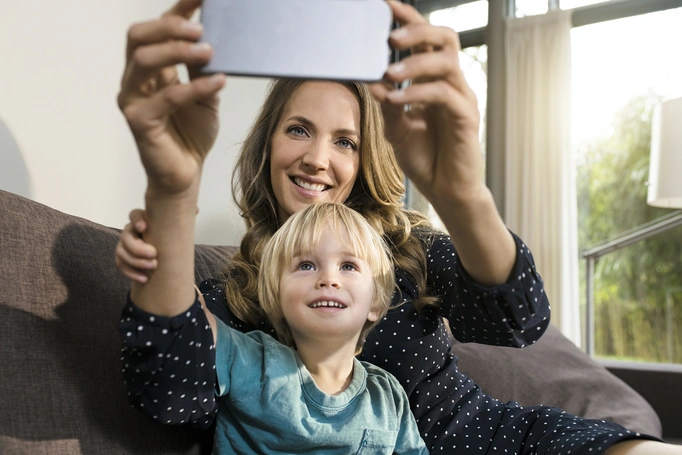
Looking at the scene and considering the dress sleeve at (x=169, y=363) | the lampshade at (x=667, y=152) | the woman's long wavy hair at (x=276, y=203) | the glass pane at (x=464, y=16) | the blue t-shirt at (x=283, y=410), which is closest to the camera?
the dress sleeve at (x=169, y=363)

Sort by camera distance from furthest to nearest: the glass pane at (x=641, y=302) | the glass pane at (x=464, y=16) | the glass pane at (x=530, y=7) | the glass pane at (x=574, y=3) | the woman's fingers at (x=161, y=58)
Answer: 1. the glass pane at (x=464, y=16)
2. the glass pane at (x=530, y=7)
3. the glass pane at (x=574, y=3)
4. the glass pane at (x=641, y=302)
5. the woman's fingers at (x=161, y=58)

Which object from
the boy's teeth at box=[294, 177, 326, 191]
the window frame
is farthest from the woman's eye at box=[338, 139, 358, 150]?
the window frame

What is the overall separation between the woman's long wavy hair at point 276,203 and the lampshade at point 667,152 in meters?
1.80

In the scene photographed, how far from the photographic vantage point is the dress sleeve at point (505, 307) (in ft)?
2.90

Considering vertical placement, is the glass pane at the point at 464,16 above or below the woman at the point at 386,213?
above

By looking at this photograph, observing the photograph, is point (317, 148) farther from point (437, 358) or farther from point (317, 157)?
point (437, 358)

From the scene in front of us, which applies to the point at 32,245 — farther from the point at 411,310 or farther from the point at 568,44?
the point at 568,44

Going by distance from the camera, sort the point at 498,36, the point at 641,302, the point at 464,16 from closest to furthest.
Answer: the point at 641,302 < the point at 498,36 < the point at 464,16

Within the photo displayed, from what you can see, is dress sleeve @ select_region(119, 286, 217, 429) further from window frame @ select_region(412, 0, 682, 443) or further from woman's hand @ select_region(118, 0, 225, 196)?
window frame @ select_region(412, 0, 682, 443)

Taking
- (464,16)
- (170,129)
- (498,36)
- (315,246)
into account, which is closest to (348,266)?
(315,246)

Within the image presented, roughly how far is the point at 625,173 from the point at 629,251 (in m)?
0.43

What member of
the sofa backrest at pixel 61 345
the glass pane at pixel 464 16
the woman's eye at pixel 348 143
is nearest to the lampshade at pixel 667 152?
the glass pane at pixel 464 16

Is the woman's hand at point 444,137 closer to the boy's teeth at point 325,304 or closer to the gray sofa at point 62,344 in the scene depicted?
the boy's teeth at point 325,304

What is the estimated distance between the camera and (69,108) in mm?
1415
